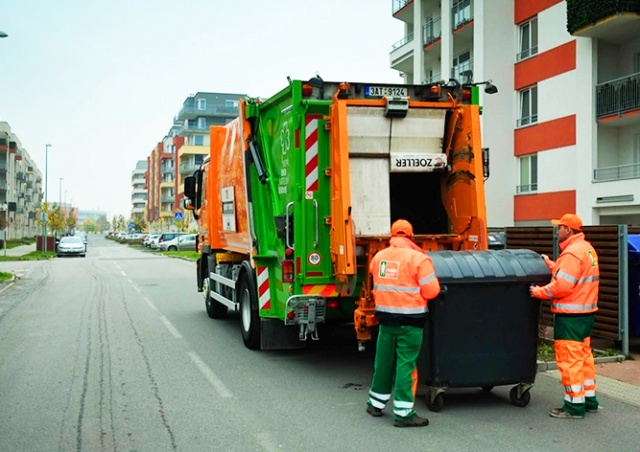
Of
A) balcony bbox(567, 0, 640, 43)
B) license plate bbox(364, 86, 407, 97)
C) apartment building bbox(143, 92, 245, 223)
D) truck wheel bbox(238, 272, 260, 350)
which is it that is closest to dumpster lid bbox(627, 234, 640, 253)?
license plate bbox(364, 86, 407, 97)

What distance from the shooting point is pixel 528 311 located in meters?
6.32

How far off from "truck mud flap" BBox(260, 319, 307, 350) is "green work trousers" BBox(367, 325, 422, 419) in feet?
9.09

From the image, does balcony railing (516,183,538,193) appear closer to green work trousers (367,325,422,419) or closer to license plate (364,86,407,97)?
license plate (364,86,407,97)

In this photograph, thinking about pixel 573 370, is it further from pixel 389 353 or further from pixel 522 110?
pixel 522 110

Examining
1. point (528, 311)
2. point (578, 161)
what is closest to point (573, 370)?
point (528, 311)

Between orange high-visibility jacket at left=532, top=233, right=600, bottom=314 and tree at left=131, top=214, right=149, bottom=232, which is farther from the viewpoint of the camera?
tree at left=131, top=214, right=149, bottom=232

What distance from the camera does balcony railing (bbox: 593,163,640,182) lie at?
22.0m

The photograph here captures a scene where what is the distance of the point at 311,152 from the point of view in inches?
307

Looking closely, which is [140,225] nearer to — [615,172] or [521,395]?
[615,172]

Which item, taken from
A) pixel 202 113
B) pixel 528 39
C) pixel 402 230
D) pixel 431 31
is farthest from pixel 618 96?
pixel 202 113

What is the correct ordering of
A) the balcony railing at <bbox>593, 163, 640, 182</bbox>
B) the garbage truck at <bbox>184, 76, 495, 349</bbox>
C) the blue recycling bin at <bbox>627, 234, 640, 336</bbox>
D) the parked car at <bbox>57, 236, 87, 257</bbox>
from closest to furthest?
1. the garbage truck at <bbox>184, 76, 495, 349</bbox>
2. the blue recycling bin at <bbox>627, 234, 640, 336</bbox>
3. the balcony railing at <bbox>593, 163, 640, 182</bbox>
4. the parked car at <bbox>57, 236, 87, 257</bbox>

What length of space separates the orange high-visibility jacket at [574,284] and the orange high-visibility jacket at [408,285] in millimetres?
1055

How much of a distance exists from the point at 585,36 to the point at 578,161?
3.92 metres

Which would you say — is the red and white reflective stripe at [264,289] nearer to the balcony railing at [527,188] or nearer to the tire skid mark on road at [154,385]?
the tire skid mark on road at [154,385]
